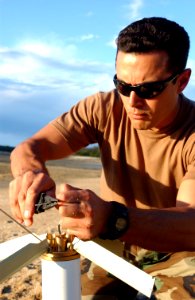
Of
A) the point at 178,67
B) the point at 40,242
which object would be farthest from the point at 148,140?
the point at 40,242

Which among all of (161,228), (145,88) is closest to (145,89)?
(145,88)

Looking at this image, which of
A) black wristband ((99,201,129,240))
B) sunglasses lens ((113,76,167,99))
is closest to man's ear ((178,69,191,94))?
sunglasses lens ((113,76,167,99))

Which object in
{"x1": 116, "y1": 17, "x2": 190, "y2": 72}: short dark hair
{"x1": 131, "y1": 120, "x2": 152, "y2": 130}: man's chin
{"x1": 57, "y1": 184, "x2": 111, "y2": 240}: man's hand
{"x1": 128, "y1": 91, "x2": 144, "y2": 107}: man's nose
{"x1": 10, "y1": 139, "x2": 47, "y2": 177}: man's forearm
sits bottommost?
{"x1": 57, "y1": 184, "x2": 111, "y2": 240}: man's hand

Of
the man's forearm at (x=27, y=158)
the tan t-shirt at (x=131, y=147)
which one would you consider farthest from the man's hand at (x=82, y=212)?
the tan t-shirt at (x=131, y=147)

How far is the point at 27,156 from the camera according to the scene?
353 cm

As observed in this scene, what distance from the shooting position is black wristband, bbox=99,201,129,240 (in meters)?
2.55

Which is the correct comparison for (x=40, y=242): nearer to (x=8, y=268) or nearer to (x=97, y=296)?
(x=8, y=268)

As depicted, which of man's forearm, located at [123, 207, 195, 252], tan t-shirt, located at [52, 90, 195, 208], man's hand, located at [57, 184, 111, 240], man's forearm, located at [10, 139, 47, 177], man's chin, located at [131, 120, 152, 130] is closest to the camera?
man's hand, located at [57, 184, 111, 240]

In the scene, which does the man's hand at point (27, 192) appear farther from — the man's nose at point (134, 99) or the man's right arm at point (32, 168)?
the man's nose at point (134, 99)

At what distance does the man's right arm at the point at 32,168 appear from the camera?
261 centimetres

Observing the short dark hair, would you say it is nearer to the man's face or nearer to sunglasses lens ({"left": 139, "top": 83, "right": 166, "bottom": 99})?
the man's face

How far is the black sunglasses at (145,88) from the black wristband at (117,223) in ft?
3.67

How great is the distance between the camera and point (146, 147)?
3900mm

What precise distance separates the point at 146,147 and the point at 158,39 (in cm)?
80
